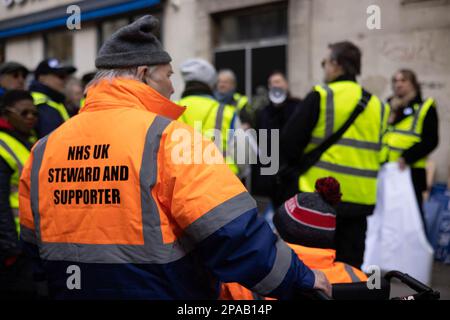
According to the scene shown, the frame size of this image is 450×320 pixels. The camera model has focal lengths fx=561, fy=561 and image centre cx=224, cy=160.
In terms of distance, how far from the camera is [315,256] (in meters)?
2.38

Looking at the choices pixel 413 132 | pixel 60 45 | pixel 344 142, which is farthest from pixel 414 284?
pixel 60 45

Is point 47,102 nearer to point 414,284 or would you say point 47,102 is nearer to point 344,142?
point 344,142

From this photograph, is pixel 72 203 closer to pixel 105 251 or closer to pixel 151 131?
pixel 105 251

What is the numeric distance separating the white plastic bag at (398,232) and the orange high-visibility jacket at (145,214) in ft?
11.1

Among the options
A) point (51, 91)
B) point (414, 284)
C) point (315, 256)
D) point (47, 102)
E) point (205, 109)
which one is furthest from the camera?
point (51, 91)

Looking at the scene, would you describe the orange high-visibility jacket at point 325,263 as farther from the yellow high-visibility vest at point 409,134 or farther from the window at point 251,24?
the window at point 251,24

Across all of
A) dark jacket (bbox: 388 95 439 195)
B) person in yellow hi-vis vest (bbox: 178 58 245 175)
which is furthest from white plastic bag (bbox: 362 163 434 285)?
person in yellow hi-vis vest (bbox: 178 58 245 175)

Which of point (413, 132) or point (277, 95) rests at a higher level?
point (277, 95)

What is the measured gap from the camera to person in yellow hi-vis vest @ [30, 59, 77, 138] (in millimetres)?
4281

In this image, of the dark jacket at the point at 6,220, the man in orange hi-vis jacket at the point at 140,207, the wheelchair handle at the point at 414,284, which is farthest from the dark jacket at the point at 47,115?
the wheelchair handle at the point at 414,284

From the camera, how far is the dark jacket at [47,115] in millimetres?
4130

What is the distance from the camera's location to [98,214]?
5.90 ft

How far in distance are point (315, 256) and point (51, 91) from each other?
3.02m
